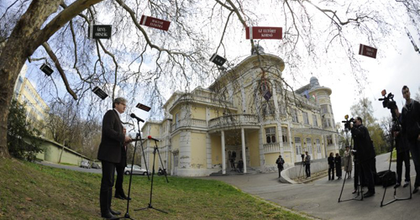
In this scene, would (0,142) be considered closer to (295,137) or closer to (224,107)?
(224,107)

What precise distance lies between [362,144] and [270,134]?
16192 mm

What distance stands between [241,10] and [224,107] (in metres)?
2.79

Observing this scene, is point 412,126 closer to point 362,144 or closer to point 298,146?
point 362,144

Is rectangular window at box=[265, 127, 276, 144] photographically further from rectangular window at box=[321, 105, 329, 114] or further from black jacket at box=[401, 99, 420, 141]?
black jacket at box=[401, 99, 420, 141]

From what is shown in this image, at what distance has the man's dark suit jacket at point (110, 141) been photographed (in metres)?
3.26

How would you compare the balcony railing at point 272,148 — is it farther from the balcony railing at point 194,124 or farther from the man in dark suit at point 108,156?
the man in dark suit at point 108,156

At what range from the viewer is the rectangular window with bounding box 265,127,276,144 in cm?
2119

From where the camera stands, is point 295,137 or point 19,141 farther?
point 295,137

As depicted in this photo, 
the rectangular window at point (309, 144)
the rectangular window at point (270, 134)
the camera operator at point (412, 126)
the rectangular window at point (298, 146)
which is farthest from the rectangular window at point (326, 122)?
the camera operator at point (412, 126)

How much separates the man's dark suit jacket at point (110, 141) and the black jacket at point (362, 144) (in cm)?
533

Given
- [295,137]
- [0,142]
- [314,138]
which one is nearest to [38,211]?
[0,142]

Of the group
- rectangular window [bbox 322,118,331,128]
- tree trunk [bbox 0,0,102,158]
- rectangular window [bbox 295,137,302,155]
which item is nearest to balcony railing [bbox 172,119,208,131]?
rectangular window [bbox 295,137,302,155]

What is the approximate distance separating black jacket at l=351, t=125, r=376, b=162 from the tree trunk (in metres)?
6.90

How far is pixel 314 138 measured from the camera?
28484mm
